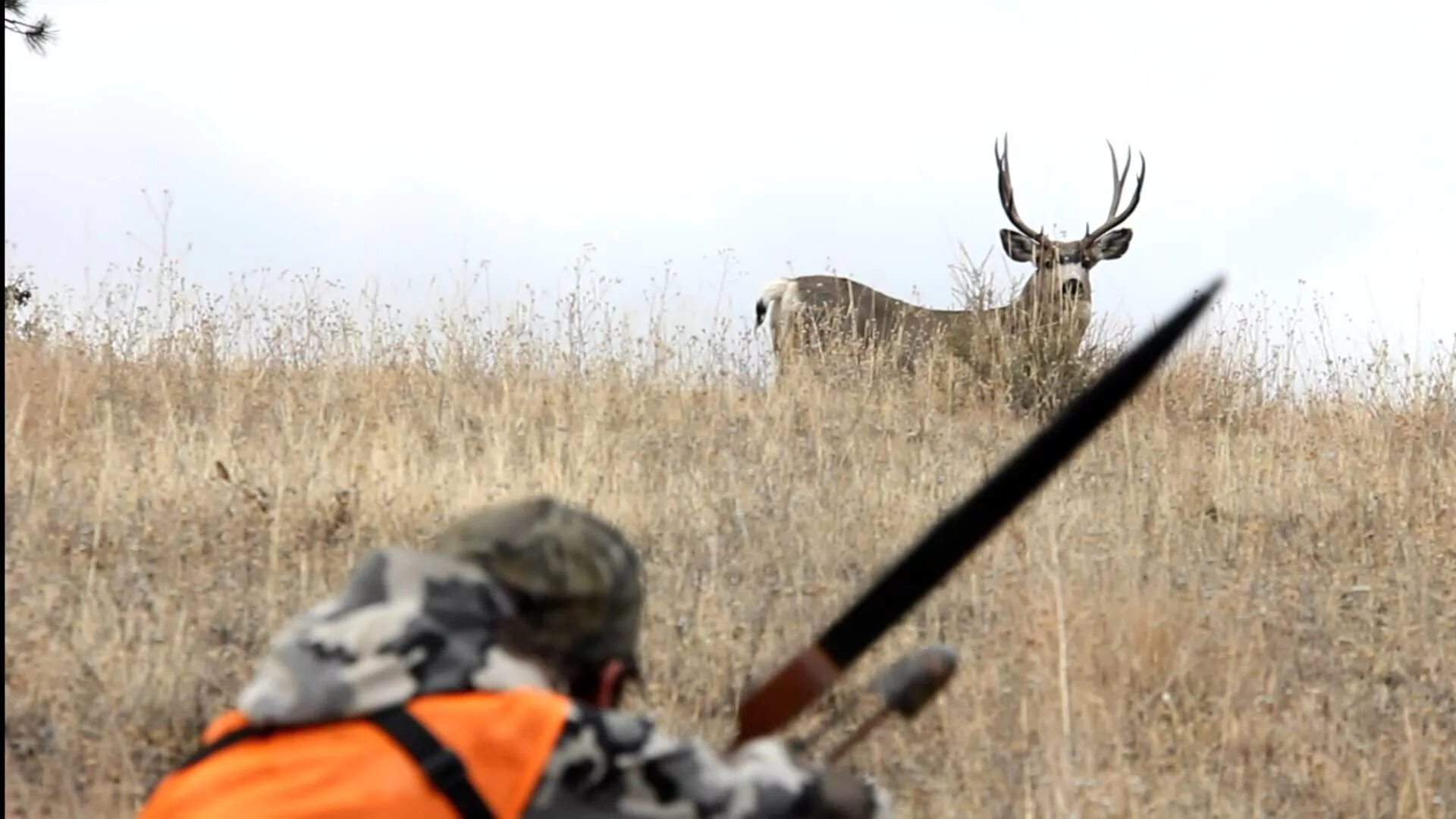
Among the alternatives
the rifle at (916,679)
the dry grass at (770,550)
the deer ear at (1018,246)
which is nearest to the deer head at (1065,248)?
the deer ear at (1018,246)

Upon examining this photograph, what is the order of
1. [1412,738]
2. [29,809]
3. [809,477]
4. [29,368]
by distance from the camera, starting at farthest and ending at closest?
[29,368] → [809,477] → [1412,738] → [29,809]

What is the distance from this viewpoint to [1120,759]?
4.27 metres

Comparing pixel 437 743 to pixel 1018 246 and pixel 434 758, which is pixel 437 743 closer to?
pixel 434 758

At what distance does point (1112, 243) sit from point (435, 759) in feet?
36.2

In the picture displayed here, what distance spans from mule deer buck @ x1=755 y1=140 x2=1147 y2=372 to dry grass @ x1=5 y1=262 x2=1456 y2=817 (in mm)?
2330

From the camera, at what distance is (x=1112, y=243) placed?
12344 millimetres

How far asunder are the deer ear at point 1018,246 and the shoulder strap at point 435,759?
10646mm

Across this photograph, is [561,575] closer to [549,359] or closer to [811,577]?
[811,577]

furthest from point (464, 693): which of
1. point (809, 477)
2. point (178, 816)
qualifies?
point (809, 477)

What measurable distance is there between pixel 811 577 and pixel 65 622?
2162 mm

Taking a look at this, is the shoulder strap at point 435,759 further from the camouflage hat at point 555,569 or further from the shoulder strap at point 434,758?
the camouflage hat at point 555,569

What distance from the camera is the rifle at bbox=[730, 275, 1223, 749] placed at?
1777 millimetres

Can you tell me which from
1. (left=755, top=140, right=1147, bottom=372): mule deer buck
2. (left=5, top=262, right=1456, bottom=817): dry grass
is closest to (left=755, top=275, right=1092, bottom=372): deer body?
(left=755, top=140, right=1147, bottom=372): mule deer buck

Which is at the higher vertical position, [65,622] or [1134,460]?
[1134,460]
